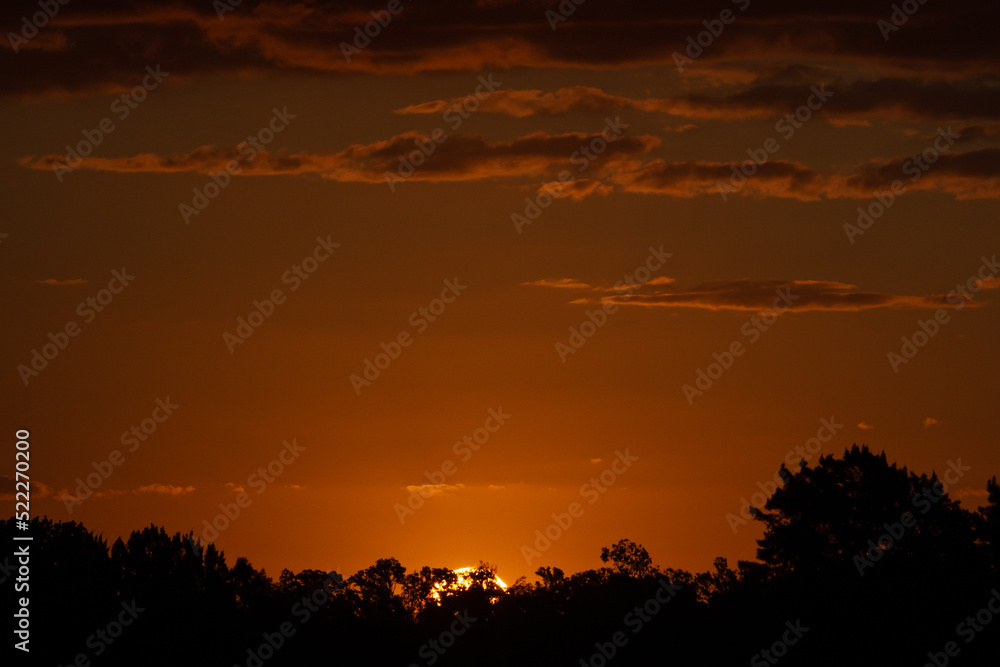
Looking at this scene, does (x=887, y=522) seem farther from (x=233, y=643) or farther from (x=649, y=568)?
(x=649, y=568)

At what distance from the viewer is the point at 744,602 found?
8738cm

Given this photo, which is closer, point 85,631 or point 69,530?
point 85,631

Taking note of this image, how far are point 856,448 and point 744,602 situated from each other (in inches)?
905

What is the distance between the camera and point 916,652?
7706cm

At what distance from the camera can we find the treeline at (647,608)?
79250 millimetres

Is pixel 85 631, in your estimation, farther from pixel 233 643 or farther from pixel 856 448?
pixel 856 448

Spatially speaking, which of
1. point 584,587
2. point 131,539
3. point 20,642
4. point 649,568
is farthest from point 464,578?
point 20,642

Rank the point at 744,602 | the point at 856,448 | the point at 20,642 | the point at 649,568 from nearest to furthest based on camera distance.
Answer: the point at 744,602 < the point at 20,642 < the point at 856,448 < the point at 649,568

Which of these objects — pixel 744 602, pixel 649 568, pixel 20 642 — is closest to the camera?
pixel 744 602

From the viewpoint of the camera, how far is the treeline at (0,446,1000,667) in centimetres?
7925

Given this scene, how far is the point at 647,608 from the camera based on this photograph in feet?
312

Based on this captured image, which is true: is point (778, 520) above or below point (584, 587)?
above

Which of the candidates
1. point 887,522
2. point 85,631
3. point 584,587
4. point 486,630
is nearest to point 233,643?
point 85,631

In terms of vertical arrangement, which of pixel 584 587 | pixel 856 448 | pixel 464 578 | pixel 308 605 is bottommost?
pixel 464 578
